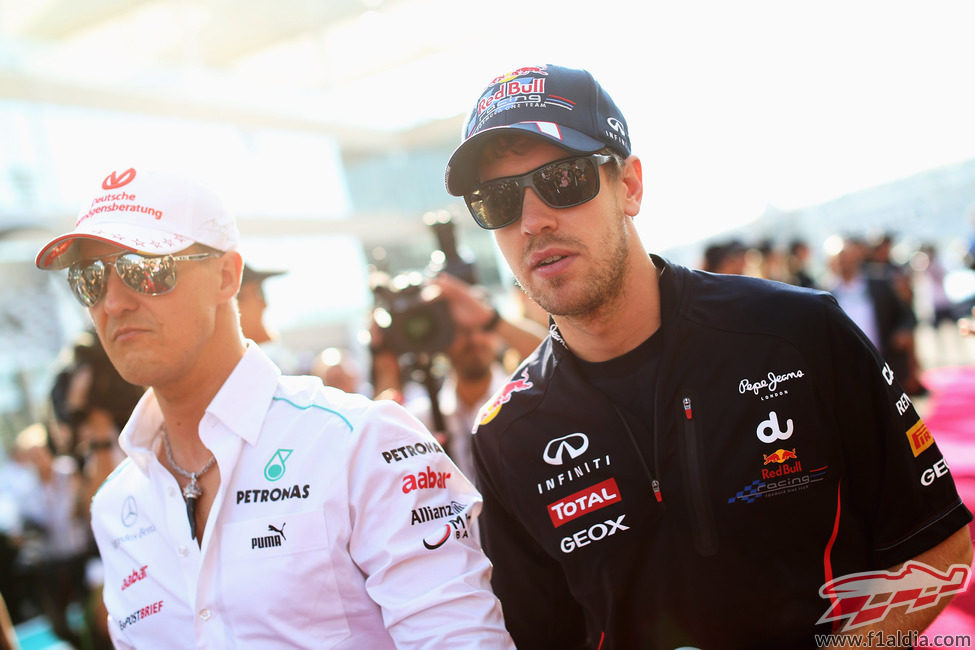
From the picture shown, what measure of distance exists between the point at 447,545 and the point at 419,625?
164mm

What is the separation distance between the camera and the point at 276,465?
1.67m

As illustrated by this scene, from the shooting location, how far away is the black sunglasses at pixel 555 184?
165 centimetres

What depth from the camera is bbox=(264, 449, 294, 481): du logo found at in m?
1.66

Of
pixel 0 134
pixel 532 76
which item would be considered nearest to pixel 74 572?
pixel 532 76

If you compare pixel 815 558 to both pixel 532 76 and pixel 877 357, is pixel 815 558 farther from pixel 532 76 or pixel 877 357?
pixel 532 76

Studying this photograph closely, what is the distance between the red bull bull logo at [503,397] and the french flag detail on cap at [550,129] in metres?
0.58

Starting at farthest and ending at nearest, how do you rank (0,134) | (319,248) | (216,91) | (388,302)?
(319,248), (216,91), (0,134), (388,302)

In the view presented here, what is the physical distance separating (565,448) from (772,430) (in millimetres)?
435

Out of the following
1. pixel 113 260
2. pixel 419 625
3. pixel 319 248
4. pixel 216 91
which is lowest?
pixel 419 625

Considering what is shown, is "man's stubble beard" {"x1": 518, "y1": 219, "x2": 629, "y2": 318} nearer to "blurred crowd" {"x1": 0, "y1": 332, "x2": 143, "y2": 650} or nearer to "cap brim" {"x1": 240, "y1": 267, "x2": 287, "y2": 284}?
"cap brim" {"x1": 240, "y1": 267, "x2": 287, "y2": 284}

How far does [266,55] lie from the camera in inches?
704

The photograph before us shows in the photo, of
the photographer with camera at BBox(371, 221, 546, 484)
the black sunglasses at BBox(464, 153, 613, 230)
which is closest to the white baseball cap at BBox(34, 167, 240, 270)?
the black sunglasses at BBox(464, 153, 613, 230)

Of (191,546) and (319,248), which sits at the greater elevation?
(319,248)

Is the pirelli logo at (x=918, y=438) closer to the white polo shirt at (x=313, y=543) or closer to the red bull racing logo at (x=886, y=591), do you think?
the red bull racing logo at (x=886, y=591)
